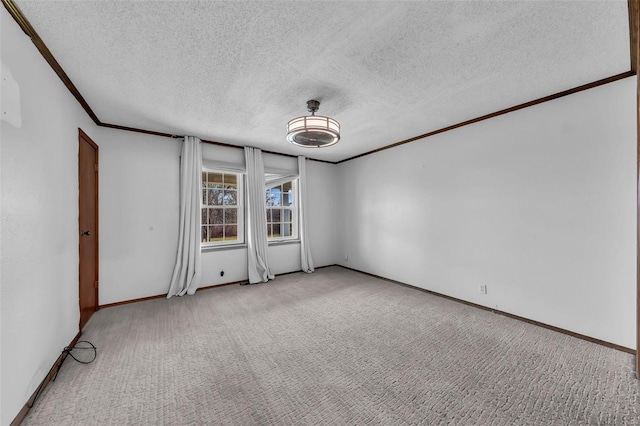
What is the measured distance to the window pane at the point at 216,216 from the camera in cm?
466

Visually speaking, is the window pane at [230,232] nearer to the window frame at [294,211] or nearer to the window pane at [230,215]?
the window pane at [230,215]

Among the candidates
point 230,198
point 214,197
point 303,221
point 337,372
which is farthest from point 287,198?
point 337,372

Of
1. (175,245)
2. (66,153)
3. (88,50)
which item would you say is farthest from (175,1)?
(175,245)

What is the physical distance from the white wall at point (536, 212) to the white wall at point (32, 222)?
14.4 ft

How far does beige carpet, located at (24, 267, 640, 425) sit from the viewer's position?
1655 millimetres

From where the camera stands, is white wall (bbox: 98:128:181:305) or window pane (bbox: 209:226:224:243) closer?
white wall (bbox: 98:128:181:305)

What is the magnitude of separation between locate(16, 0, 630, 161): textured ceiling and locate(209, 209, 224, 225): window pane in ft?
6.27

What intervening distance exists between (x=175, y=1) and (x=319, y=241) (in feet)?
15.9

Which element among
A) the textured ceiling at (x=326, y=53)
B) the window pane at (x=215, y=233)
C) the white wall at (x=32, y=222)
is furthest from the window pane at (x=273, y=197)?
the white wall at (x=32, y=222)

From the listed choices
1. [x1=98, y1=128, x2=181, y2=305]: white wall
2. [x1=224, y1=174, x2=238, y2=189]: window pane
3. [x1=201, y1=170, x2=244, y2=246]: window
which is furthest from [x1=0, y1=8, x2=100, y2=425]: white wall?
[x1=224, y1=174, x2=238, y2=189]: window pane

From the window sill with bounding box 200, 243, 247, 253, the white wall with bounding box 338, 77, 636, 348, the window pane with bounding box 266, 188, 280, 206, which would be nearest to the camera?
the white wall with bounding box 338, 77, 636, 348

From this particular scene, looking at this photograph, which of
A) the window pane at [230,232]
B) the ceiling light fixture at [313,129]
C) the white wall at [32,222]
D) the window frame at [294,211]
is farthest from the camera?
the window frame at [294,211]

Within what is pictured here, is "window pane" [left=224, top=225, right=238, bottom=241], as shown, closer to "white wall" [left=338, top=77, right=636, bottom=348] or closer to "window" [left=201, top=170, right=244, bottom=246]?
"window" [left=201, top=170, right=244, bottom=246]

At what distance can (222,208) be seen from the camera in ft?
15.6
